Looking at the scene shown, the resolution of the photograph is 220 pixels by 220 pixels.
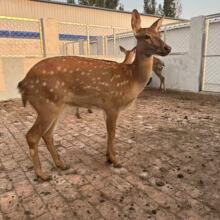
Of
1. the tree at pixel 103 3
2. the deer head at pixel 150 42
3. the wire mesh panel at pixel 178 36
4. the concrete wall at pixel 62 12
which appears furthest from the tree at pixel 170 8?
the deer head at pixel 150 42

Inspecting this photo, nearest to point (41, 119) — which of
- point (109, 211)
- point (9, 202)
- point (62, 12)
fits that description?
point (9, 202)

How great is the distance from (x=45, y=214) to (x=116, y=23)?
19907mm

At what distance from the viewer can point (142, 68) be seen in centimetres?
328

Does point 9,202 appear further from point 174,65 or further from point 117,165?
point 174,65

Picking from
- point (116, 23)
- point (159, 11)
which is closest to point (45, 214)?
point (116, 23)

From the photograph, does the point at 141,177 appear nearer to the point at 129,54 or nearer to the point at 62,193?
the point at 62,193

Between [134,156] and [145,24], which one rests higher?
[145,24]

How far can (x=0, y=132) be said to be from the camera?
4973mm

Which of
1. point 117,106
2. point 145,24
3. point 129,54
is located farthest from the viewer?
point 145,24

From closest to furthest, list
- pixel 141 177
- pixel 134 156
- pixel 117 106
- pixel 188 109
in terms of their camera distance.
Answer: pixel 141 177 → pixel 117 106 → pixel 134 156 → pixel 188 109

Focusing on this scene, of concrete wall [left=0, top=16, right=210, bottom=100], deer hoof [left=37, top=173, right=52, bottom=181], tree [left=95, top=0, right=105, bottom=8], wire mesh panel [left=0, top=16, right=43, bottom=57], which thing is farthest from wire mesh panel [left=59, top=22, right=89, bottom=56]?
tree [left=95, top=0, right=105, bottom=8]

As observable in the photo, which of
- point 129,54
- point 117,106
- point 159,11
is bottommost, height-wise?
point 117,106

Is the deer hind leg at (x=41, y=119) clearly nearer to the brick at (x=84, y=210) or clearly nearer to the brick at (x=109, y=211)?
the brick at (x=84, y=210)

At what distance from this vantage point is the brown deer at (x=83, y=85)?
2.89 meters
